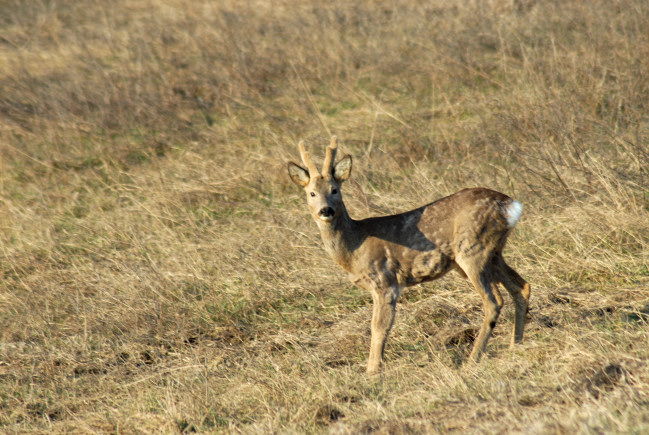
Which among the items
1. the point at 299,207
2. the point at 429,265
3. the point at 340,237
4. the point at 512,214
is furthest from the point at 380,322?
the point at 299,207

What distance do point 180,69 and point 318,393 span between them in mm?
7906

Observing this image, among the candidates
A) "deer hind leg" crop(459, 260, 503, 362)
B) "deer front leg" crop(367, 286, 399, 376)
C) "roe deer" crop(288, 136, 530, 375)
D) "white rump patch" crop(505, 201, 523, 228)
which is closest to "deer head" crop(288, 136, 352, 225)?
"roe deer" crop(288, 136, 530, 375)

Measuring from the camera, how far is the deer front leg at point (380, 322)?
17.6 feet

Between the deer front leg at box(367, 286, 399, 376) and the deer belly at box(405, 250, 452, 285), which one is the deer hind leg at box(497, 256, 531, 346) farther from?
the deer front leg at box(367, 286, 399, 376)

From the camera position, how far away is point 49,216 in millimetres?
8594

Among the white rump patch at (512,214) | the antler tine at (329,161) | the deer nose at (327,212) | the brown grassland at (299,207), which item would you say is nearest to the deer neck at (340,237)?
the deer nose at (327,212)

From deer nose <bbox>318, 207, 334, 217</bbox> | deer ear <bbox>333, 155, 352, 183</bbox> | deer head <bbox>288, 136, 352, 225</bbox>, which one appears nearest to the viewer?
deer nose <bbox>318, 207, 334, 217</bbox>

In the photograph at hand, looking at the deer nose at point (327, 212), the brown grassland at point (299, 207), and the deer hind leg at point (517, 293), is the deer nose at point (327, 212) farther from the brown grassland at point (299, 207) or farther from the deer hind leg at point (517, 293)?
the deer hind leg at point (517, 293)

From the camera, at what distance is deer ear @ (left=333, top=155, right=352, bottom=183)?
18.2ft

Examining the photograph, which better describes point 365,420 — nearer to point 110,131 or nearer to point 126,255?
point 126,255

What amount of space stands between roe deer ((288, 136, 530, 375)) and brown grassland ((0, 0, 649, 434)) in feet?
1.07

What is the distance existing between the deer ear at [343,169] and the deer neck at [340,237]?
255 mm

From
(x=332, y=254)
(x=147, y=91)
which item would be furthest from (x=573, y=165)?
(x=147, y=91)

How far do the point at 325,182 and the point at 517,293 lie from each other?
1659 millimetres
